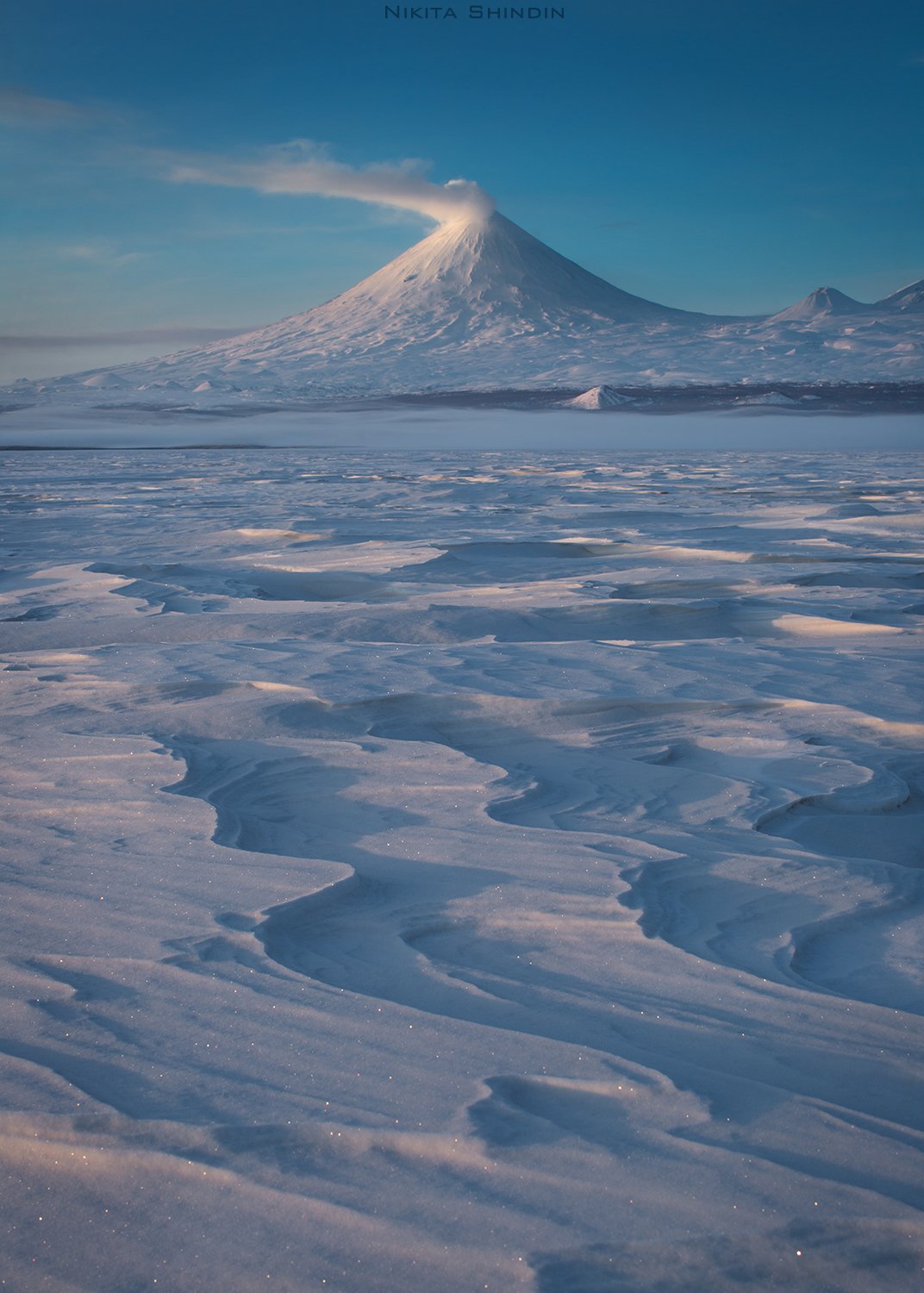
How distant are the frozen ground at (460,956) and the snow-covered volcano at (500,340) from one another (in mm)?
48195

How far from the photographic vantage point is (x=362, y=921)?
1.60 m

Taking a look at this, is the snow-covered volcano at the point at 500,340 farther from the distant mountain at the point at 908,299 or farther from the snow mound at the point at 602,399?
the snow mound at the point at 602,399

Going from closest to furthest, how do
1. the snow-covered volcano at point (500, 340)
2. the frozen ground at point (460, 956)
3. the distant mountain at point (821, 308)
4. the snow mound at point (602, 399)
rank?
the frozen ground at point (460, 956) < the snow mound at point (602, 399) < the snow-covered volcano at point (500, 340) < the distant mountain at point (821, 308)

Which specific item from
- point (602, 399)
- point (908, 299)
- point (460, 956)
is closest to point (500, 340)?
point (602, 399)

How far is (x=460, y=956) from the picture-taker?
1502 millimetres

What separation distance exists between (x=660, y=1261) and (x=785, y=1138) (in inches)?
9.0

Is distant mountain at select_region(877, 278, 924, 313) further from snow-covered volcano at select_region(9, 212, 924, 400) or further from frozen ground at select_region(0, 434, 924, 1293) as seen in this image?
frozen ground at select_region(0, 434, 924, 1293)

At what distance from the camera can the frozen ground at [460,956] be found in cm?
101

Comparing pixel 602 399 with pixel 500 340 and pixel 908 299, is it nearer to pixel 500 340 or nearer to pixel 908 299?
pixel 500 340

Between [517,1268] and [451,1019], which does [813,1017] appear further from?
[517,1268]

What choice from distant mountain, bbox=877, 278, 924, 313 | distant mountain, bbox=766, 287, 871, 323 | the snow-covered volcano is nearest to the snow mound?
the snow-covered volcano

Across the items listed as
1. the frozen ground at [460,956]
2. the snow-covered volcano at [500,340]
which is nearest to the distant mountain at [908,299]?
the snow-covered volcano at [500,340]

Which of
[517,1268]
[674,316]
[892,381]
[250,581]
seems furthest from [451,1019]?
[674,316]

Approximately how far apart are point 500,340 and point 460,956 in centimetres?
6729
